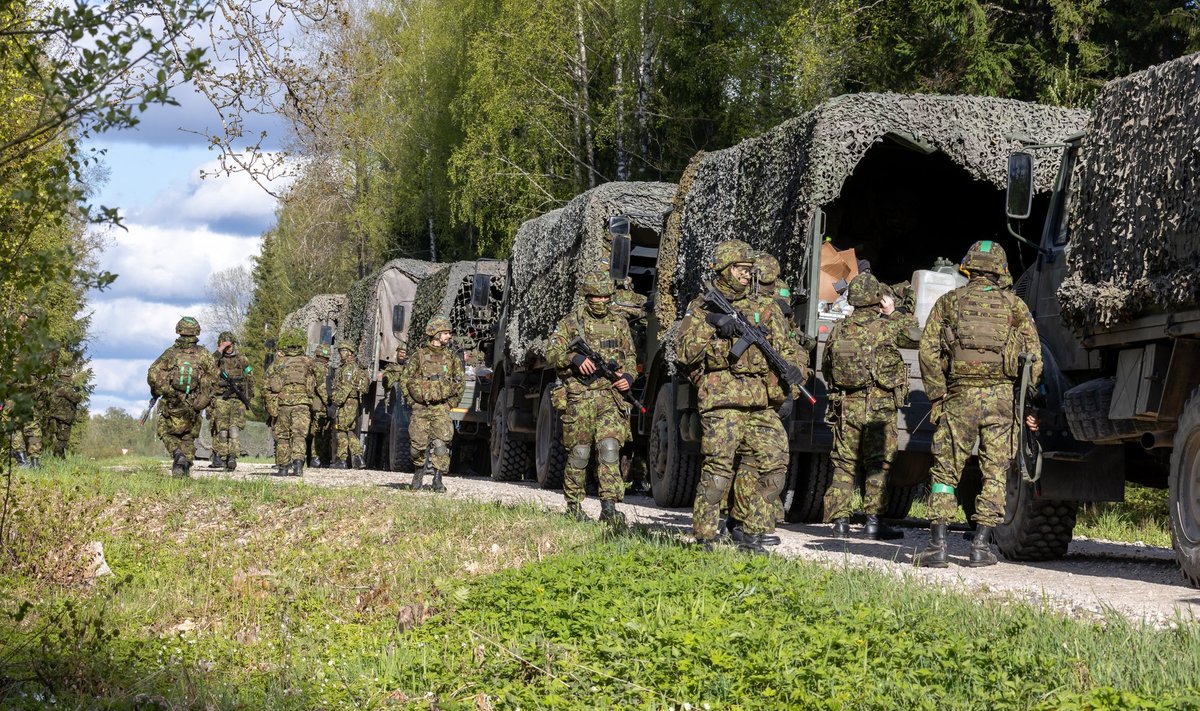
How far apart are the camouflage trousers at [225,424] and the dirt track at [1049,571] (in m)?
8.51

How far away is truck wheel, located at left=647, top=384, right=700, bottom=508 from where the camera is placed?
14172 millimetres

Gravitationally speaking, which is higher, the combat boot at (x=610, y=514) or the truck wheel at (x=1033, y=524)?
the truck wheel at (x=1033, y=524)

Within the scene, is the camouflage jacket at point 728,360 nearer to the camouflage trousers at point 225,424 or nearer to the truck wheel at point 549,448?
the truck wheel at point 549,448

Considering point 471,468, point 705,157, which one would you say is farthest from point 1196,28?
point 471,468

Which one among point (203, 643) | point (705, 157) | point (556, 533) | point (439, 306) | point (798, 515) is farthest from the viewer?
point (439, 306)

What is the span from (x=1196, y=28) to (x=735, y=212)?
777cm

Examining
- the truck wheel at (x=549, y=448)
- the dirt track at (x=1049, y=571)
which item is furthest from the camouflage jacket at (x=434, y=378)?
the dirt track at (x=1049, y=571)

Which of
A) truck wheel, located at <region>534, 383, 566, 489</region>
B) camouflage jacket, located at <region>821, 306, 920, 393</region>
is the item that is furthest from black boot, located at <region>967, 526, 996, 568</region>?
truck wheel, located at <region>534, 383, 566, 489</region>

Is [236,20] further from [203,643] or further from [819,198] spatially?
[819,198]

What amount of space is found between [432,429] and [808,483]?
5.21m

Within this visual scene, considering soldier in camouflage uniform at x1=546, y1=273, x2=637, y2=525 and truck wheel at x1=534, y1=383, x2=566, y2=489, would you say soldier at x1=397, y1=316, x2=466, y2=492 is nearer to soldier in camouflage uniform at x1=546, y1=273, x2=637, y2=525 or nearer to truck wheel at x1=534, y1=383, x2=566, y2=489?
truck wheel at x1=534, y1=383, x2=566, y2=489

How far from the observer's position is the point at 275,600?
308 inches

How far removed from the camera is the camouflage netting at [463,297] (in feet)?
72.8

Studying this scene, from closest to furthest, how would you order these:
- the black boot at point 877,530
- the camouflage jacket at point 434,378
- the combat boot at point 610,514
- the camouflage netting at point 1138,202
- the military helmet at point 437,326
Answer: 1. the camouflage netting at point 1138,202
2. the combat boot at point 610,514
3. the black boot at point 877,530
4. the camouflage jacket at point 434,378
5. the military helmet at point 437,326
